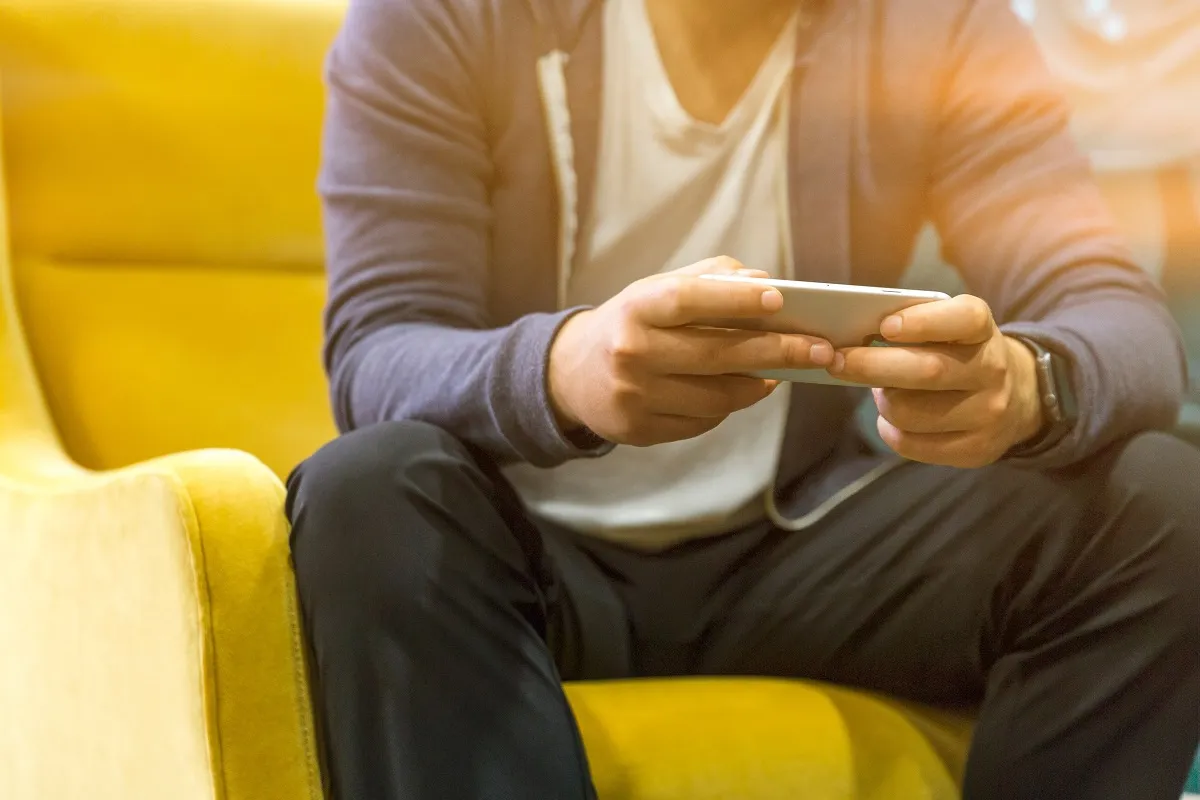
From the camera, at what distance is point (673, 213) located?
619 millimetres

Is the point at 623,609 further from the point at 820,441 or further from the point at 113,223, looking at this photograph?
the point at 113,223

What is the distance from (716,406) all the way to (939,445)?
0.40 feet

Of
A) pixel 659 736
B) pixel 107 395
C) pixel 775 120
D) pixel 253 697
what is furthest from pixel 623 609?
pixel 107 395

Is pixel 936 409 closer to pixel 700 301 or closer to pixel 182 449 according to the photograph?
pixel 700 301

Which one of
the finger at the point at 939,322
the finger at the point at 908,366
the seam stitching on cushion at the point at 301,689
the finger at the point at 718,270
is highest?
the finger at the point at 718,270

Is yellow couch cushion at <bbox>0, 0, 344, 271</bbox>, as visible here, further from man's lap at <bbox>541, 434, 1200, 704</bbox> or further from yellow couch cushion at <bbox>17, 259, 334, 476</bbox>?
man's lap at <bbox>541, 434, 1200, 704</bbox>

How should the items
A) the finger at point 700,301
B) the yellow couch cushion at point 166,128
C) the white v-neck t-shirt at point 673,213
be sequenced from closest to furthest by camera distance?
the finger at point 700,301
the white v-neck t-shirt at point 673,213
the yellow couch cushion at point 166,128

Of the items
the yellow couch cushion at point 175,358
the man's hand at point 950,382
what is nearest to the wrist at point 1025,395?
the man's hand at point 950,382

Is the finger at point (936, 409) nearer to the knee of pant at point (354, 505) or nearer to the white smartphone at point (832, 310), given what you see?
the white smartphone at point (832, 310)

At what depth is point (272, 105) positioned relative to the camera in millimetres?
881

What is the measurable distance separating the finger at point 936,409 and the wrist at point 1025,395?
31mm

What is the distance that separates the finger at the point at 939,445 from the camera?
47 centimetres

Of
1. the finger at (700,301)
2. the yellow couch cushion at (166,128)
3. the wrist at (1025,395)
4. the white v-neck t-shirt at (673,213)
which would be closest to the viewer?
the finger at (700,301)

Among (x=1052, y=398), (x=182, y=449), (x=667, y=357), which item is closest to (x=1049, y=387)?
(x=1052, y=398)
